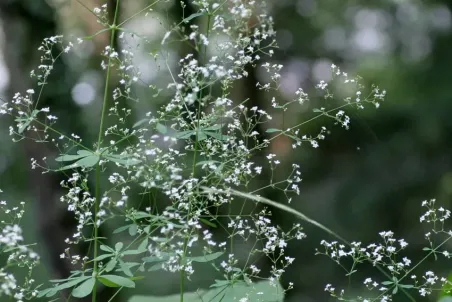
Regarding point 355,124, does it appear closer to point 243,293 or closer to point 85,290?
point 243,293

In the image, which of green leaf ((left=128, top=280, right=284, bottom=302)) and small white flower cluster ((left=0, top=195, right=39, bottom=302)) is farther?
green leaf ((left=128, top=280, right=284, bottom=302))

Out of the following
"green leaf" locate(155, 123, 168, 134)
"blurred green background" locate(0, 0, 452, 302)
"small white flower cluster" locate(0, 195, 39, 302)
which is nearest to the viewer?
"small white flower cluster" locate(0, 195, 39, 302)

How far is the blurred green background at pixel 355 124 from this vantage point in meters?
5.80

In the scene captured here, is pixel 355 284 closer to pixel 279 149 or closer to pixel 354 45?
pixel 279 149

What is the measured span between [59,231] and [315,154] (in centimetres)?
325

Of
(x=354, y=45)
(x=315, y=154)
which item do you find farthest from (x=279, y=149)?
(x=354, y=45)

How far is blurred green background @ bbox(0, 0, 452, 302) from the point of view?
228 inches

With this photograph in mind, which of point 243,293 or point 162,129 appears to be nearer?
point 162,129

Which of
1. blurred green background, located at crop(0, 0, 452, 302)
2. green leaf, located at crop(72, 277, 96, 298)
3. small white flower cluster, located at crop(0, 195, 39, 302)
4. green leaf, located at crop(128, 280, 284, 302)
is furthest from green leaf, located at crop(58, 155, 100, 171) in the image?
blurred green background, located at crop(0, 0, 452, 302)

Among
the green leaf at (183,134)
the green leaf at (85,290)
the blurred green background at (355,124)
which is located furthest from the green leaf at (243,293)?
the blurred green background at (355,124)

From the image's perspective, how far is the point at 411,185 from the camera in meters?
6.12

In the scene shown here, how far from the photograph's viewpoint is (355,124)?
18.7 feet

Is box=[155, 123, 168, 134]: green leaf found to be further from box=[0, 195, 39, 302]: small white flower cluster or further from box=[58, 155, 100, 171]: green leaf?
box=[0, 195, 39, 302]: small white flower cluster

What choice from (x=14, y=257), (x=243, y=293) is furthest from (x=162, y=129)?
(x=243, y=293)
